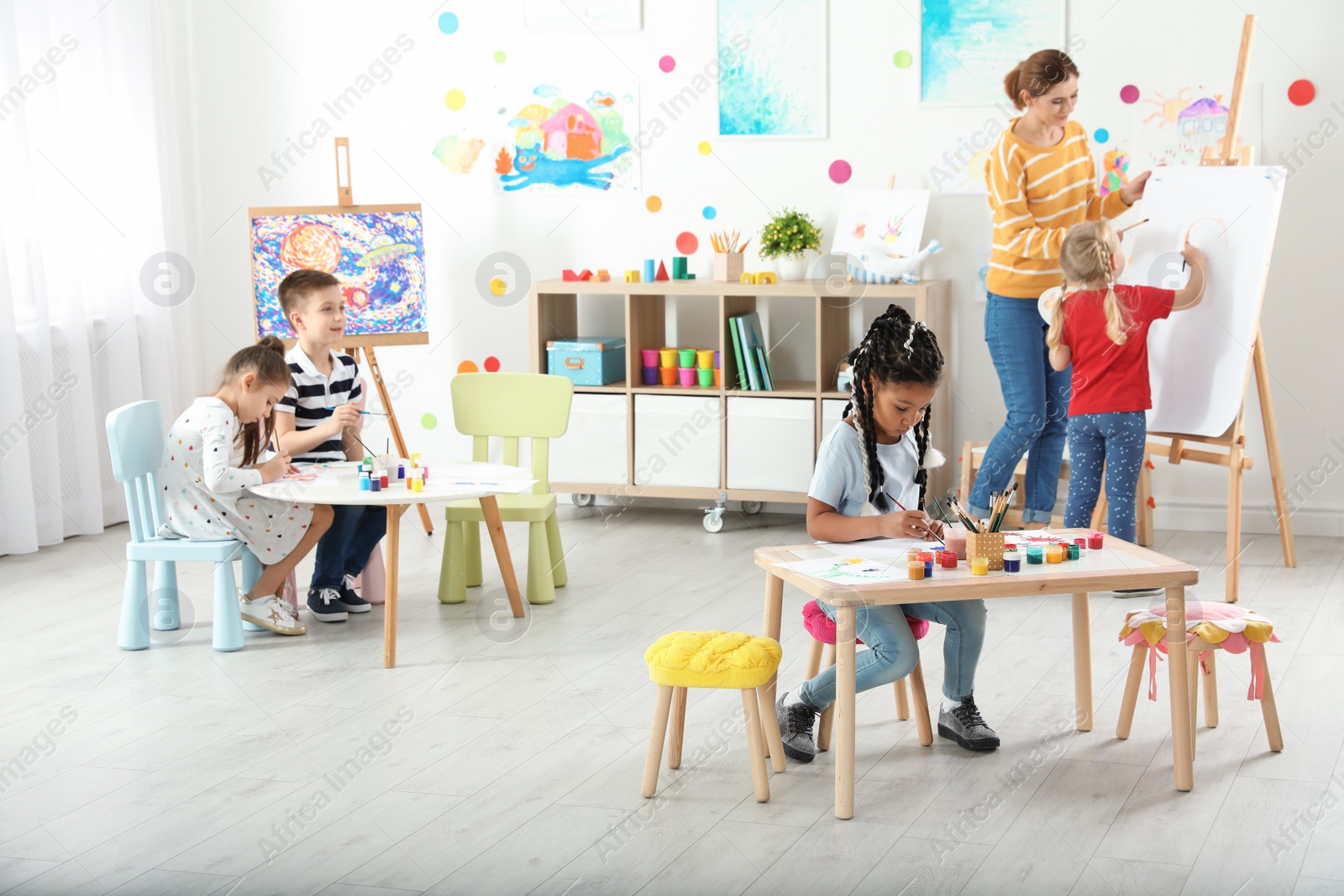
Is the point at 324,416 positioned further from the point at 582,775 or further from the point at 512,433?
the point at 582,775

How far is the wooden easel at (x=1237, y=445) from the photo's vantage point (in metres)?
4.10

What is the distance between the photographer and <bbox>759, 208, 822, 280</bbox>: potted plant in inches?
201

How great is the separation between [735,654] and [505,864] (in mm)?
557

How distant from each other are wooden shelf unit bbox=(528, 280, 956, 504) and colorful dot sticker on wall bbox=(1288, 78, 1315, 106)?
133 centimetres

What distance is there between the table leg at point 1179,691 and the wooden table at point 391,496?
1.77 meters

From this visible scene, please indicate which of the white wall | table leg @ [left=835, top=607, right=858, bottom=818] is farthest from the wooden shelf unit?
table leg @ [left=835, top=607, right=858, bottom=818]

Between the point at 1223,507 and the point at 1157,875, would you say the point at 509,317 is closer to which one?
the point at 1223,507

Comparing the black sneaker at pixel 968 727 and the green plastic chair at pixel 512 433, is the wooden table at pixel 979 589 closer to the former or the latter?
the black sneaker at pixel 968 727

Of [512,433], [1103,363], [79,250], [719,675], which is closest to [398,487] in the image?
[512,433]

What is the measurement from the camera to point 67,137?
517 cm

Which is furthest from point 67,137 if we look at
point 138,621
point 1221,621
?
point 1221,621

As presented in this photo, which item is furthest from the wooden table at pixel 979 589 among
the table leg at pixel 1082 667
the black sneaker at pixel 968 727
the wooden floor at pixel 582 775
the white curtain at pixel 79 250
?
the white curtain at pixel 79 250

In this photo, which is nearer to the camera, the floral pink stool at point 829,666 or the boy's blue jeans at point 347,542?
the floral pink stool at point 829,666

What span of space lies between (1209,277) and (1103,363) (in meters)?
0.53
